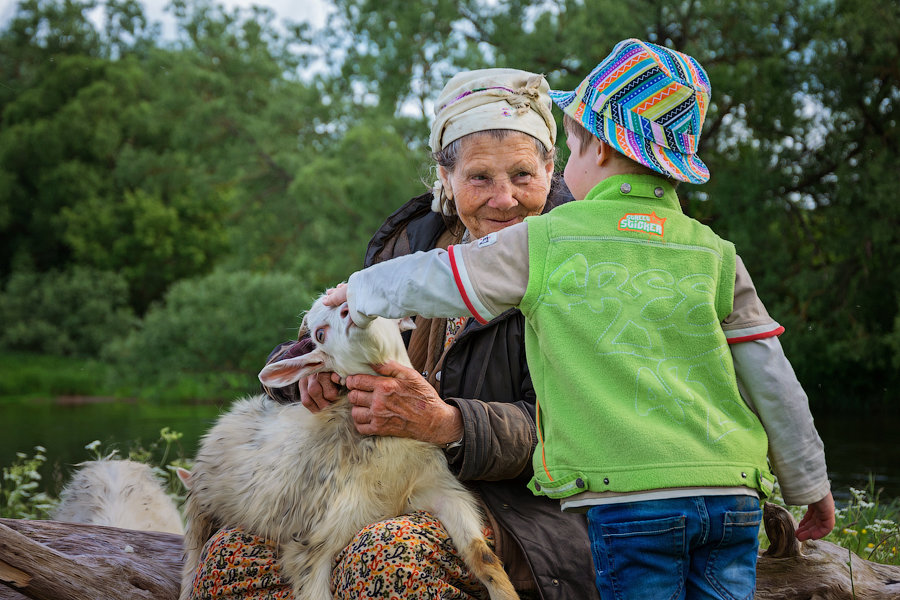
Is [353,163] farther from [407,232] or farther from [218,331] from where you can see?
[407,232]

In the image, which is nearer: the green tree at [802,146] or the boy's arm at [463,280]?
the boy's arm at [463,280]

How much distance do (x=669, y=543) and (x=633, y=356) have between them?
0.43 meters

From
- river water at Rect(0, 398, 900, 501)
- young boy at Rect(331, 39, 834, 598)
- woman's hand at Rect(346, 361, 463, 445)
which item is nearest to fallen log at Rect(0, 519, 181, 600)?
woman's hand at Rect(346, 361, 463, 445)

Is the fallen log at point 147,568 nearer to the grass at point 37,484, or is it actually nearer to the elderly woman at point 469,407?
the elderly woman at point 469,407

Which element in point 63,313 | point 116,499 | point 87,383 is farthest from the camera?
point 63,313

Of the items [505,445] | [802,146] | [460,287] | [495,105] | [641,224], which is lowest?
[505,445]

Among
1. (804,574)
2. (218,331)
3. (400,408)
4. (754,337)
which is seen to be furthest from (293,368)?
(218,331)

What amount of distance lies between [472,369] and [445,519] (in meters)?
0.56

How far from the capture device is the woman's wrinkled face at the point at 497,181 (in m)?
3.08

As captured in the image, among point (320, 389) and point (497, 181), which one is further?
point (497, 181)

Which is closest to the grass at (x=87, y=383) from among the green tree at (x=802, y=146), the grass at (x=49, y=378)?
the grass at (x=49, y=378)

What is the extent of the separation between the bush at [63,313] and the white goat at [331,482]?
20.8 m

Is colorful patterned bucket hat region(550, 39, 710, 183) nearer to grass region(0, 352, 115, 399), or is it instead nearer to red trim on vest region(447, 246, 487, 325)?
red trim on vest region(447, 246, 487, 325)

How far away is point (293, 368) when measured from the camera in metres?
2.61
